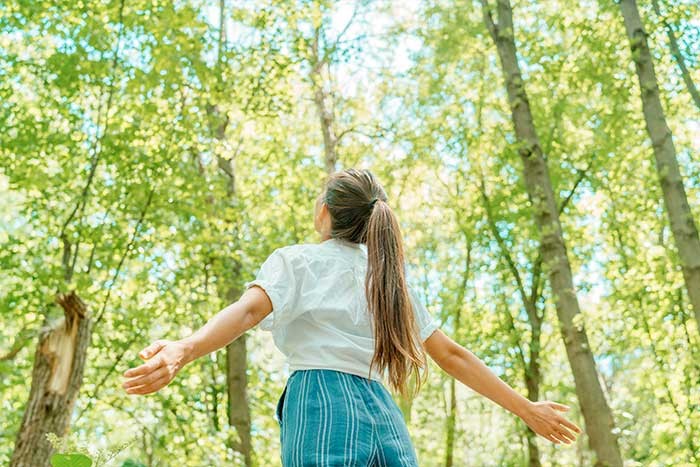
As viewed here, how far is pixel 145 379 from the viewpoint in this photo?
202 centimetres

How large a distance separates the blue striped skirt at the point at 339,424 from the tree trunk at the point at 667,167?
4.82 meters

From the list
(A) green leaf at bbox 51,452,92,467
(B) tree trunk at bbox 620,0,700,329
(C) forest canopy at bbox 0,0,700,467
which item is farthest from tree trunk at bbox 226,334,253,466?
(A) green leaf at bbox 51,452,92,467

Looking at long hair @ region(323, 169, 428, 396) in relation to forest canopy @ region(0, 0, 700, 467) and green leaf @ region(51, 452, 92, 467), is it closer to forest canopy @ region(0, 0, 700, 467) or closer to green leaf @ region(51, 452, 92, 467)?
green leaf @ region(51, 452, 92, 467)

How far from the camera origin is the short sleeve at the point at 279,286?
8.13 feet

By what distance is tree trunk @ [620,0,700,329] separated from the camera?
6668mm

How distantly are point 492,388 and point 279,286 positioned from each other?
0.88m

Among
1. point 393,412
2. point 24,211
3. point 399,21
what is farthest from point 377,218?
point 399,21

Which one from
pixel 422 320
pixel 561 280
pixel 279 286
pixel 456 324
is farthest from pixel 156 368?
pixel 456 324

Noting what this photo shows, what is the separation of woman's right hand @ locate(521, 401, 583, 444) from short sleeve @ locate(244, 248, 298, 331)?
968mm

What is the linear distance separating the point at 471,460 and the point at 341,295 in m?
17.8

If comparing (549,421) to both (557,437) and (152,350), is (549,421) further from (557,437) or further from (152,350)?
(152,350)

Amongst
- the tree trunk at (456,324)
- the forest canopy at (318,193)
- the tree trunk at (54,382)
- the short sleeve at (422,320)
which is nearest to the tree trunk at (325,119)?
the forest canopy at (318,193)

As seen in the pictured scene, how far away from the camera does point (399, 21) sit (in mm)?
17750

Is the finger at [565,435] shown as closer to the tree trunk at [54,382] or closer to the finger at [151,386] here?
the finger at [151,386]
